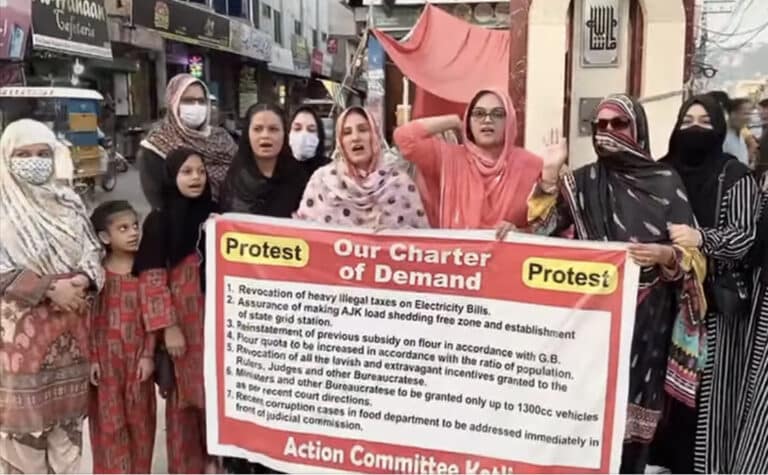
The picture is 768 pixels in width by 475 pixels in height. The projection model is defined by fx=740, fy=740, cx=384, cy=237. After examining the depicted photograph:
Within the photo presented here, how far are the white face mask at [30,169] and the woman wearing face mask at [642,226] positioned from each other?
1471 mm

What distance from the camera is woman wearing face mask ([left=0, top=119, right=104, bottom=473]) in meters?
2.20

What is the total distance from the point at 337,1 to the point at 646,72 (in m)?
1.79

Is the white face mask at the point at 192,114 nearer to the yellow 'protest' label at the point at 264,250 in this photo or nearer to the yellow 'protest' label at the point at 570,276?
the yellow 'protest' label at the point at 264,250

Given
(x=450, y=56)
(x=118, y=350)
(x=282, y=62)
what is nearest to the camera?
(x=118, y=350)

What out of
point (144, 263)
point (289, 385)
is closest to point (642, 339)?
point (289, 385)

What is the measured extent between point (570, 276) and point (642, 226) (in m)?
0.27

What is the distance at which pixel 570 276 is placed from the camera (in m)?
2.05

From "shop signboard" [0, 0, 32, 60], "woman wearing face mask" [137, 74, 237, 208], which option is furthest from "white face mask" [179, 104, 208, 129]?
"shop signboard" [0, 0, 32, 60]

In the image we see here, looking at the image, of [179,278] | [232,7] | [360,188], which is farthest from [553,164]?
[232,7]

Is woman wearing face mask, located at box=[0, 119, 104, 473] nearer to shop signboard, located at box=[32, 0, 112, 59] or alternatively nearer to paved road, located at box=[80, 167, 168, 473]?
paved road, located at box=[80, 167, 168, 473]

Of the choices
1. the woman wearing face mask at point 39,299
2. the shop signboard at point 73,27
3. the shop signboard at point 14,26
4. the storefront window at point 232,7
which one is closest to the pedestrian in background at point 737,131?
the storefront window at point 232,7

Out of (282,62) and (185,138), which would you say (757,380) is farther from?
(282,62)

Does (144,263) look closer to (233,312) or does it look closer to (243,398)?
(233,312)

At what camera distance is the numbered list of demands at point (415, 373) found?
2076 millimetres
